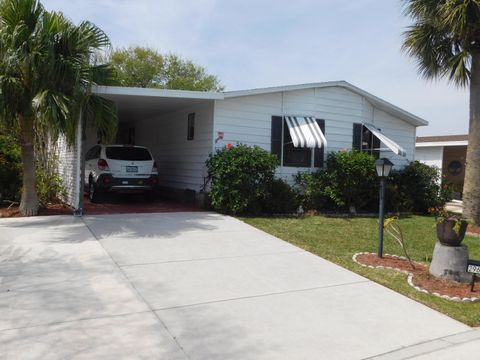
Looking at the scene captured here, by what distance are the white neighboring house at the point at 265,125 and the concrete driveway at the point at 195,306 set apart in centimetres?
408

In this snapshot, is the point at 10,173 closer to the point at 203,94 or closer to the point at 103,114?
the point at 103,114

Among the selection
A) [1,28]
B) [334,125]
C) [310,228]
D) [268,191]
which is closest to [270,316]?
[310,228]

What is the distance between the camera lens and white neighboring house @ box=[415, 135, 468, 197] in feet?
72.5

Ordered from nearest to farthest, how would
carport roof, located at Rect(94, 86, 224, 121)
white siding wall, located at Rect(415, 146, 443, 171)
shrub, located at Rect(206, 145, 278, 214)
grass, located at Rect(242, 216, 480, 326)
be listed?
1. grass, located at Rect(242, 216, 480, 326)
2. carport roof, located at Rect(94, 86, 224, 121)
3. shrub, located at Rect(206, 145, 278, 214)
4. white siding wall, located at Rect(415, 146, 443, 171)

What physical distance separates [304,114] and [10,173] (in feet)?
27.2

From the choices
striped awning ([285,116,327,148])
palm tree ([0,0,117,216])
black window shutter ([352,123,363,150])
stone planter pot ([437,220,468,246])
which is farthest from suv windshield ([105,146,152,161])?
stone planter pot ([437,220,468,246])

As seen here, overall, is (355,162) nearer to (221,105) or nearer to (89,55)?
(221,105)

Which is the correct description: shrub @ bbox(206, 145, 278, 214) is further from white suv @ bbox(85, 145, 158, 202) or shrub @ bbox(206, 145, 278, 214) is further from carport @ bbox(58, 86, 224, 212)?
white suv @ bbox(85, 145, 158, 202)

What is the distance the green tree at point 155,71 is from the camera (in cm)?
3591

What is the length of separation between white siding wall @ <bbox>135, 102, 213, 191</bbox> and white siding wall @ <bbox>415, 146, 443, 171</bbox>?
15.3 metres

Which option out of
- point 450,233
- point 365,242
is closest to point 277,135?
point 365,242

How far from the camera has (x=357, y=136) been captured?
13695mm

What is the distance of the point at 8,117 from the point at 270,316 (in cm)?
701

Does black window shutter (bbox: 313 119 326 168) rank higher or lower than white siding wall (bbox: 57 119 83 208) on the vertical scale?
higher
